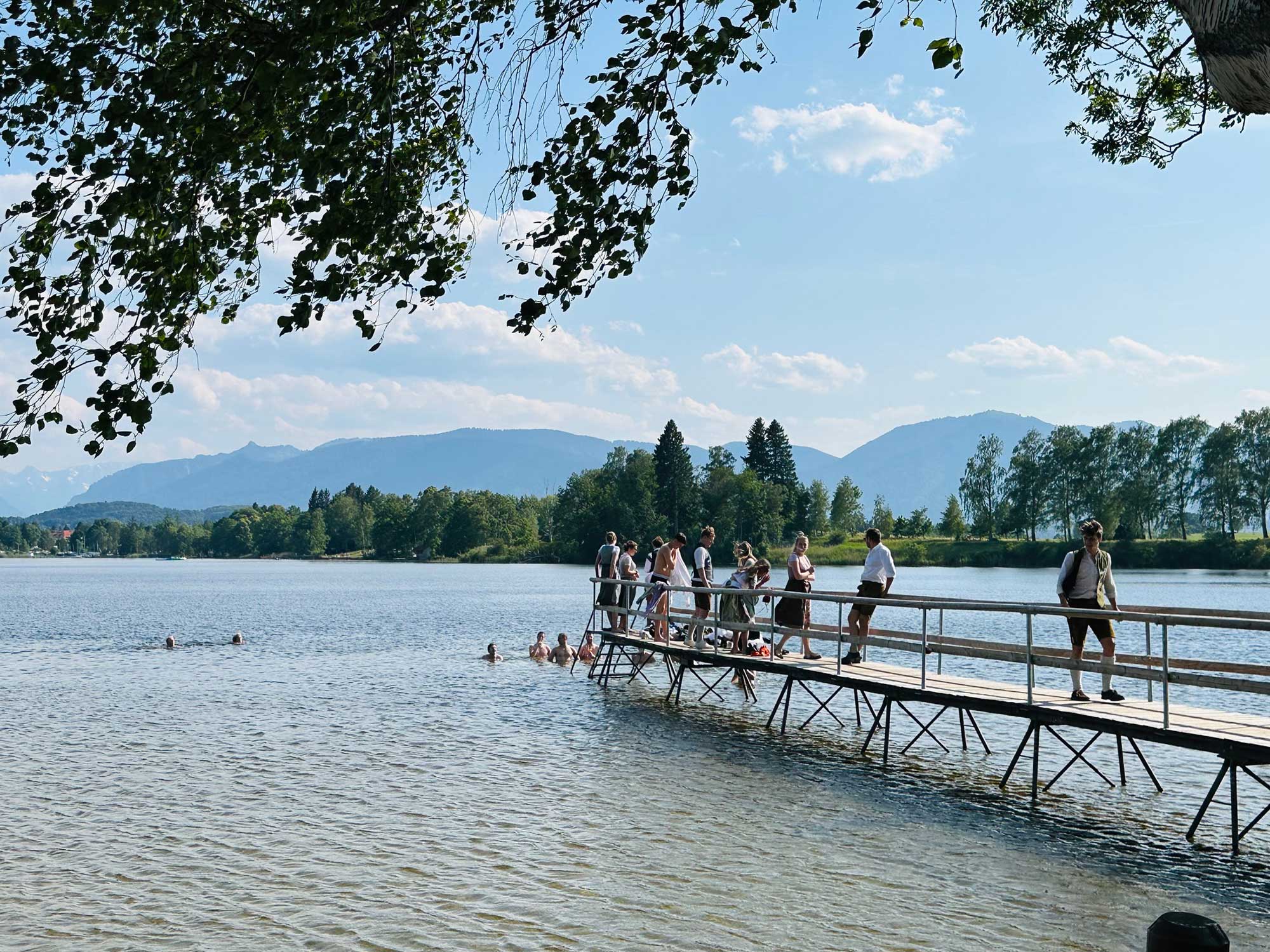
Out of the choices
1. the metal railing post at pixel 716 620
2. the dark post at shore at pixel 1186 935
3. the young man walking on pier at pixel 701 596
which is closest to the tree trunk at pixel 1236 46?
the dark post at shore at pixel 1186 935

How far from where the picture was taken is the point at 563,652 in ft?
115

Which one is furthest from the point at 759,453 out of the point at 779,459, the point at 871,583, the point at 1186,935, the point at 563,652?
the point at 1186,935

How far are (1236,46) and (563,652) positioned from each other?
100 ft

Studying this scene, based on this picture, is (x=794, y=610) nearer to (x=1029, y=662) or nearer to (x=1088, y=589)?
(x=1088, y=589)

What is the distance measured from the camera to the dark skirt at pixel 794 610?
21.5 meters

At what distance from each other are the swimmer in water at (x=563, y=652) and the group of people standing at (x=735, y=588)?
441cm

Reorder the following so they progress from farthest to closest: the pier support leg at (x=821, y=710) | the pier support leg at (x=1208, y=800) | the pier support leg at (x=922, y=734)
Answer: the pier support leg at (x=821, y=710), the pier support leg at (x=922, y=734), the pier support leg at (x=1208, y=800)

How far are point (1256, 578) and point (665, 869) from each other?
9367cm

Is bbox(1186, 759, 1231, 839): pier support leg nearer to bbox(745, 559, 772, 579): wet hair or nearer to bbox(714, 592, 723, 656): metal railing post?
bbox(714, 592, 723, 656): metal railing post

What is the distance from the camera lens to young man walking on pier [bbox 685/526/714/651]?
23625mm

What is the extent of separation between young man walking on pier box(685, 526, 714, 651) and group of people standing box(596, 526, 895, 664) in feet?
0.06

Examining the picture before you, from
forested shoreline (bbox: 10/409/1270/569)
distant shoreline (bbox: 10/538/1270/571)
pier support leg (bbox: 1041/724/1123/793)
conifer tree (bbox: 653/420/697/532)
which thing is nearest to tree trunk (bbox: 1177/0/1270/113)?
pier support leg (bbox: 1041/724/1123/793)

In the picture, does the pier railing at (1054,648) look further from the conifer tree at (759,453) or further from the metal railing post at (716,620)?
the conifer tree at (759,453)

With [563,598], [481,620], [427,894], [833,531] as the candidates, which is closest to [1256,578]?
[563,598]
